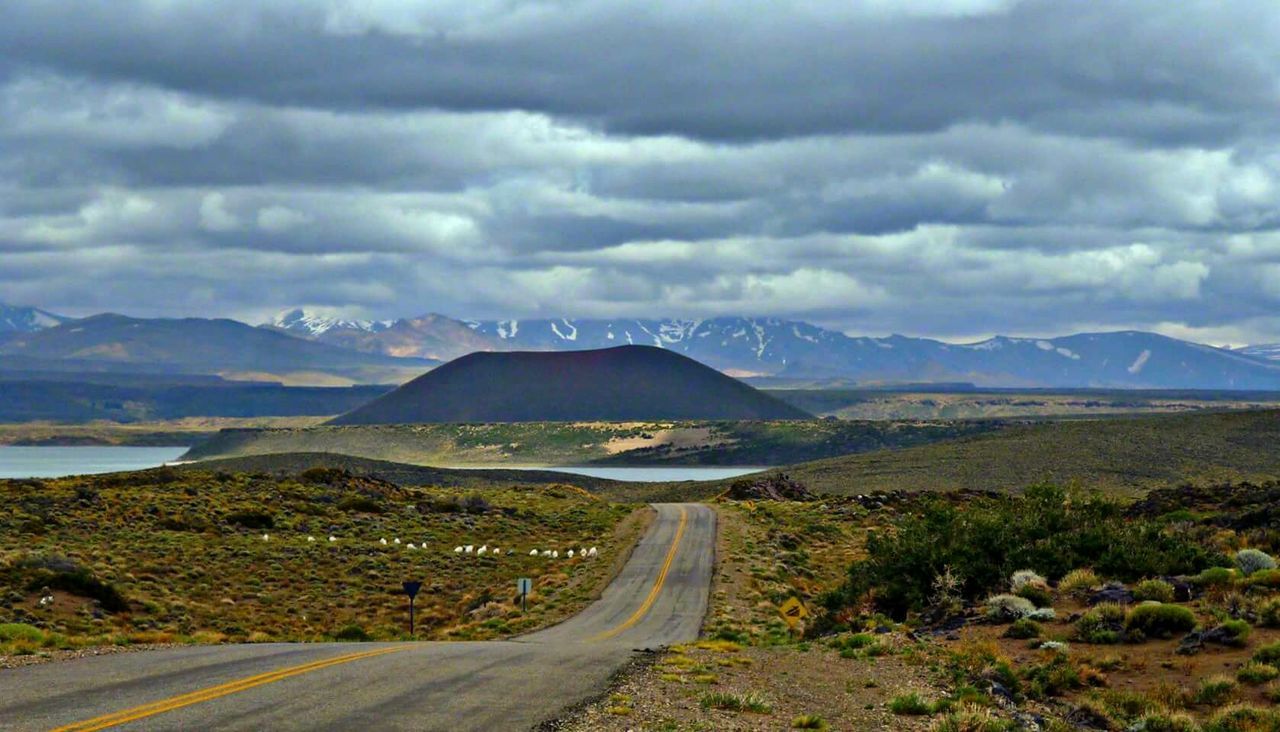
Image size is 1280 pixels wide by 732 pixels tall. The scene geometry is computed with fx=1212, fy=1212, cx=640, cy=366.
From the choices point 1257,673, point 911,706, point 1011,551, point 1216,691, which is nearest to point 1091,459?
point 1011,551

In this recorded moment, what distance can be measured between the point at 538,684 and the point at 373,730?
232 inches

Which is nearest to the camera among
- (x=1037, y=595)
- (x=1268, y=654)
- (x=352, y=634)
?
(x=1268, y=654)

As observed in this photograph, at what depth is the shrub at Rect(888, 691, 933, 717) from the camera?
21.6 metres

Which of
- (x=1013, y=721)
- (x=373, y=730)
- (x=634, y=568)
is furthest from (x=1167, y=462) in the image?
(x=373, y=730)

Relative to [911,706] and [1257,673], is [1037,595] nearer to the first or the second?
[1257,673]

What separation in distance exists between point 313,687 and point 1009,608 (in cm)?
1837

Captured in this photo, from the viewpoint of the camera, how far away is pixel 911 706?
21.7 meters

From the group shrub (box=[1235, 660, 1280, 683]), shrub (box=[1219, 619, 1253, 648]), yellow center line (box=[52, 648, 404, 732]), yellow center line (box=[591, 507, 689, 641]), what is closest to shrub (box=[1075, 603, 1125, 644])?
shrub (box=[1219, 619, 1253, 648])

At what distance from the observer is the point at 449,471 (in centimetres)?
17762

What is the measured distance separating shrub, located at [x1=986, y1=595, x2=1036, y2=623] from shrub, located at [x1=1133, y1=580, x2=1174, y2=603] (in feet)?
8.47

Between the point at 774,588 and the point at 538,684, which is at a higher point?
the point at 538,684

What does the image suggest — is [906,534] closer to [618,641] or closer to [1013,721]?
[618,641]

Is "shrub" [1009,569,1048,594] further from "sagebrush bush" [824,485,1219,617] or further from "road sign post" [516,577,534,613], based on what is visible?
"road sign post" [516,577,534,613]

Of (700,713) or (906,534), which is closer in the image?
(700,713)
